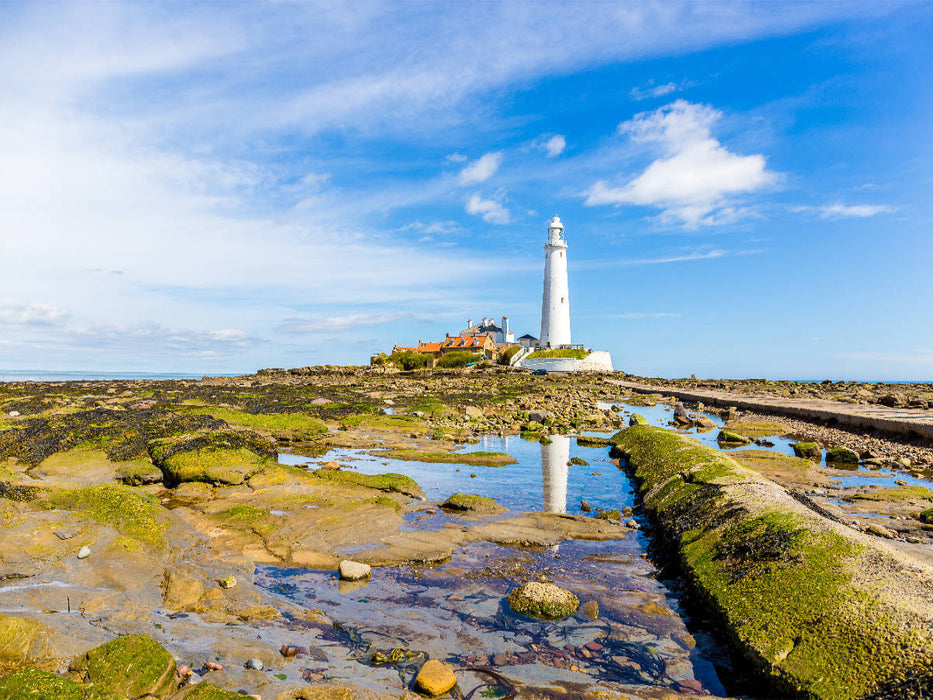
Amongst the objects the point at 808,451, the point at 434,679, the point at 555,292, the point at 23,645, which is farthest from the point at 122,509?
the point at 555,292

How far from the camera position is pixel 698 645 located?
22.9 ft

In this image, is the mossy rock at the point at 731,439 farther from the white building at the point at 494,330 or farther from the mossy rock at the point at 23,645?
the white building at the point at 494,330

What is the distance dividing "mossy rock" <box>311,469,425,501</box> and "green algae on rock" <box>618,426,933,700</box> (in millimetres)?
6863

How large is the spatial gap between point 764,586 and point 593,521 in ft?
17.8

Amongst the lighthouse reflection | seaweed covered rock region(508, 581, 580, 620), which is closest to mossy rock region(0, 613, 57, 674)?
seaweed covered rock region(508, 581, 580, 620)

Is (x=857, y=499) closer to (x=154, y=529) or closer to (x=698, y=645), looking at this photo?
(x=698, y=645)

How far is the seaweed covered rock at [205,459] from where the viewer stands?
14055mm

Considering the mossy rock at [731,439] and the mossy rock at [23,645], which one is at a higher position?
the mossy rock at [23,645]

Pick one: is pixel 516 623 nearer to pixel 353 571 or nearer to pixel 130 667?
pixel 353 571

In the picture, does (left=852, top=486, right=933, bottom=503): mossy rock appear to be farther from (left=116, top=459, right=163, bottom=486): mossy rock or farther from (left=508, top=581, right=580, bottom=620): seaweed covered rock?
(left=116, top=459, right=163, bottom=486): mossy rock

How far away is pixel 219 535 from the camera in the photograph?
10594mm

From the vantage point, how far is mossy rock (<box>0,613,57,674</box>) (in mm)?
4984

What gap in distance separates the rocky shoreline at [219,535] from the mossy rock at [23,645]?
16 mm

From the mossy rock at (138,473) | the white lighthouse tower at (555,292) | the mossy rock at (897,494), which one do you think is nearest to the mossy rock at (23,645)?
the mossy rock at (138,473)
